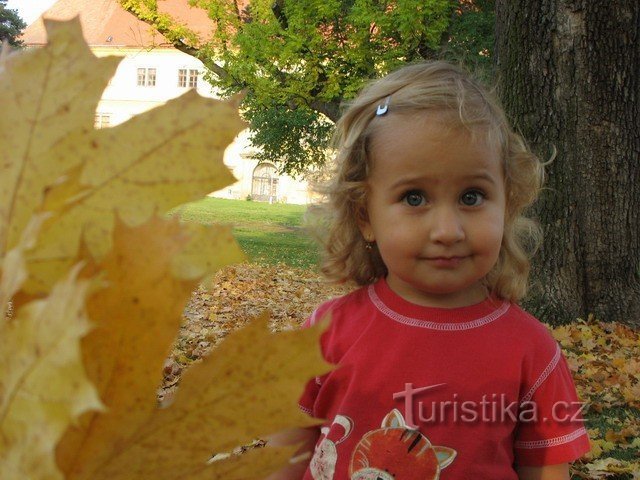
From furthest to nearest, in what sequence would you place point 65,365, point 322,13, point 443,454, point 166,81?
point 166,81 → point 322,13 → point 443,454 → point 65,365

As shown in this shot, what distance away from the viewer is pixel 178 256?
291 millimetres

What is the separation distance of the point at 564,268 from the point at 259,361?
4.89m

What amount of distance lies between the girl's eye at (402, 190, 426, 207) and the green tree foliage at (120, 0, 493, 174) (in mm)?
9145

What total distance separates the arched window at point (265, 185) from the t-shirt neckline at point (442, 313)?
35.0 m

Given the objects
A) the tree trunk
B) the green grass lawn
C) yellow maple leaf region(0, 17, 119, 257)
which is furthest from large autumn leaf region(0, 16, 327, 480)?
the green grass lawn

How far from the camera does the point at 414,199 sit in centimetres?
154

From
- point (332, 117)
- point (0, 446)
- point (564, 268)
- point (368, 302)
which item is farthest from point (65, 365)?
point (332, 117)

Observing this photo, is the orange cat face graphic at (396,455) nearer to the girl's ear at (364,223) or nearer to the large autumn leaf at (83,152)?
the girl's ear at (364,223)

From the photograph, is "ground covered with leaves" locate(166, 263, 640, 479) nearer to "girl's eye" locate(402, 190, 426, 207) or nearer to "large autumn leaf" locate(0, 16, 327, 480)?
"large autumn leaf" locate(0, 16, 327, 480)

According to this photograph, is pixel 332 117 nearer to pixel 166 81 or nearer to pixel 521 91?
pixel 521 91

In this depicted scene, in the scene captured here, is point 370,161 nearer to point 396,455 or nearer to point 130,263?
point 396,455

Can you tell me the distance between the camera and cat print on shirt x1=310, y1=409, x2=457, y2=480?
148cm

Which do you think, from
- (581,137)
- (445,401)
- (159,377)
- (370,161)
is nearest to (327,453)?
(445,401)

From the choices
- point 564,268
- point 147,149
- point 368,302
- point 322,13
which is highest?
point 322,13
